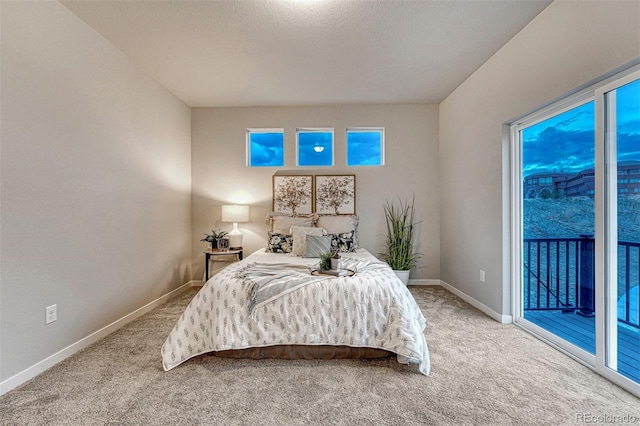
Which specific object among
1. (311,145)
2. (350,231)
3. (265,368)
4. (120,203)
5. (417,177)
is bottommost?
(265,368)

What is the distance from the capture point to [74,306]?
2322mm

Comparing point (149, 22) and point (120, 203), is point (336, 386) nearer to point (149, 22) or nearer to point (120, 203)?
point (120, 203)

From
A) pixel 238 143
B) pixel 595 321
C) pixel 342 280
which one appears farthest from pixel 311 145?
pixel 595 321

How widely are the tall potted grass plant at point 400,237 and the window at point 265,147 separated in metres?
1.86

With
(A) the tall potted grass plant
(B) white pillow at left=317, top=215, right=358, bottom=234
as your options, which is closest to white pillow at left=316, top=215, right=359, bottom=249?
(B) white pillow at left=317, top=215, right=358, bottom=234

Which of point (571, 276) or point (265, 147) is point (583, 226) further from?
point (265, 147)

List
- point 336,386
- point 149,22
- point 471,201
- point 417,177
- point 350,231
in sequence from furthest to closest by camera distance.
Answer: point 417,177
point 350,231
point 471,201
point 149,22
point 336,386

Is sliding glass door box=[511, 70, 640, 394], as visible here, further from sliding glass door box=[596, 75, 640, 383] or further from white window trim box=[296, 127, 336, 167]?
white window trim box=[296, 127, 336, 167]

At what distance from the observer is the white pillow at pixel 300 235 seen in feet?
11.5

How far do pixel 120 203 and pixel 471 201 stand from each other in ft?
12.7

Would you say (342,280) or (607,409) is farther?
(342,280)

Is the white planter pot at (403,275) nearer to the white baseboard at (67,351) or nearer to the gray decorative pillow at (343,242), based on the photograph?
the gray decorative pillow at (343,242)

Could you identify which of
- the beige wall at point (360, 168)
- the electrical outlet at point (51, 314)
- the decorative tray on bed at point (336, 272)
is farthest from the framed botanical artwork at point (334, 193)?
the electrical outlet at point (51, 314)

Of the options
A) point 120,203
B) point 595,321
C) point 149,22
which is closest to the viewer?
point 595,321
